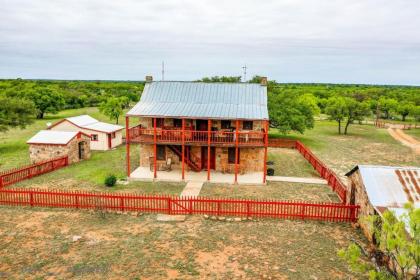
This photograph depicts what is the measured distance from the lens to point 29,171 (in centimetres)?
2352

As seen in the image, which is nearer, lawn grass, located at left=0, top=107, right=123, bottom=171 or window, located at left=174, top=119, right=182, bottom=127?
window, located at left=174, top=119, right=182, bottom=127

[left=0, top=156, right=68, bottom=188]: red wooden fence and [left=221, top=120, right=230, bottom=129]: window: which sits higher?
[left=221, top=120, right=230, bottom=129]: window


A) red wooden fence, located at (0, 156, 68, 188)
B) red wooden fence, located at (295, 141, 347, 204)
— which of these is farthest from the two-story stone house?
red wooden fence, located at (0, 156, 68, 188)

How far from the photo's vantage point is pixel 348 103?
4588cm

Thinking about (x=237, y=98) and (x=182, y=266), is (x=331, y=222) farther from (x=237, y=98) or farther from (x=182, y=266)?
(x=237, y=98)

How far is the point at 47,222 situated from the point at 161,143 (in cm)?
906

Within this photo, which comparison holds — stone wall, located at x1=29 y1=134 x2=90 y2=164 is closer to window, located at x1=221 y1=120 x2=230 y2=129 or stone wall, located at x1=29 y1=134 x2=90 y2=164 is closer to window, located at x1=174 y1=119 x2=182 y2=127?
window, located at x1=174 y1=119 x2=182 y2=127

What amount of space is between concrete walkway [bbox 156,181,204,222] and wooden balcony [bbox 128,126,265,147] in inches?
108

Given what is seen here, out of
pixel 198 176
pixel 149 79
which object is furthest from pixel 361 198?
pixel 149 79

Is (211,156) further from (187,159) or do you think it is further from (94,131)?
(94,131)

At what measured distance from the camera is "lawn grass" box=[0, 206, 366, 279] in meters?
12.5

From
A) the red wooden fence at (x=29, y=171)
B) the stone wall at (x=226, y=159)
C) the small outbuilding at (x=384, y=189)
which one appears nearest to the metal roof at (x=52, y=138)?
the red wooden fence at (x=29, y=171)

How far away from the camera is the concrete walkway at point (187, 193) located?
56.3 feet

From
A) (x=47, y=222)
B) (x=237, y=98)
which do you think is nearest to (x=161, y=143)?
(x=237, y=98)
